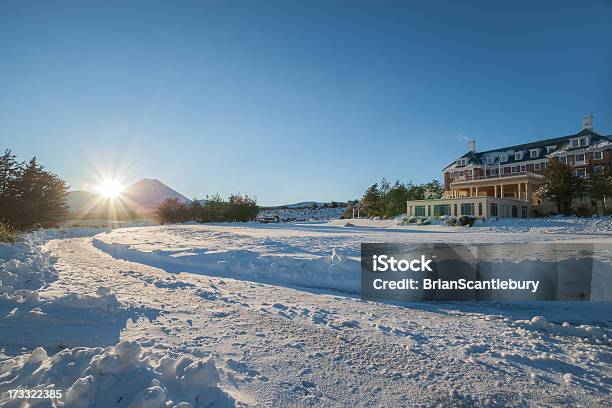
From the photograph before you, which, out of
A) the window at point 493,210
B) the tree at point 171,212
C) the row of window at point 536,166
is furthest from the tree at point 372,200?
the tree at point 171,212

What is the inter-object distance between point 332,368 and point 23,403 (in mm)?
2626

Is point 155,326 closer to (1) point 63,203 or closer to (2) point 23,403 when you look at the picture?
(2) point 23,403

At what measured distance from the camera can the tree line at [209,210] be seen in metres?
43.5

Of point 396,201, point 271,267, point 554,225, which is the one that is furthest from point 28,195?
point 554,225

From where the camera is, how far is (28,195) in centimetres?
2548

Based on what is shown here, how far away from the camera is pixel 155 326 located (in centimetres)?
415

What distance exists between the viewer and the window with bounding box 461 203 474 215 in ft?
108

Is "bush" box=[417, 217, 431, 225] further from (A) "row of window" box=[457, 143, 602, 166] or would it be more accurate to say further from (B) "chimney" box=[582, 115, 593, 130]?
(B) "chimney" box=[582, 115, 593, 130]

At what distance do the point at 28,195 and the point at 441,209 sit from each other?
142 feet

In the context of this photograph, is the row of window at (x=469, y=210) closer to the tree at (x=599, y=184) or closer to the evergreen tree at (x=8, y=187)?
the tree at (x=599, y=184)

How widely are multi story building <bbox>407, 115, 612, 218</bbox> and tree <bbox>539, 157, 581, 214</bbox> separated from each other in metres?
2.97

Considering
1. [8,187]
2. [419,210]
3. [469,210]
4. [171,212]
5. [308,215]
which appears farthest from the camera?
[308,215]

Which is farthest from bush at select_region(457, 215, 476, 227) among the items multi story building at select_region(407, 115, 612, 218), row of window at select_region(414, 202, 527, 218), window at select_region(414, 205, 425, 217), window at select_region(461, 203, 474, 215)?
window at select_region(414, 205, 425, 217)

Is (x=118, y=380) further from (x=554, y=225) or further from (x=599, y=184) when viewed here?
(x=599, y=184)
